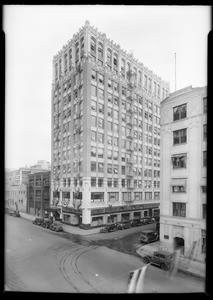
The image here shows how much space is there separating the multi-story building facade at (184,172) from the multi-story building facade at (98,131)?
409 inches

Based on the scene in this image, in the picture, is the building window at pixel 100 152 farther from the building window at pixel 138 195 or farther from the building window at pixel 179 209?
the building window at pixel 179 209

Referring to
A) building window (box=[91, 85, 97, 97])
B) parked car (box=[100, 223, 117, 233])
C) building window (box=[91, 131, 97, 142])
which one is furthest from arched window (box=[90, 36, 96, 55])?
parked car (box=[100, 223, 117, 233])

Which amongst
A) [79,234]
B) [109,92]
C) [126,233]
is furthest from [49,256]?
[109,92]

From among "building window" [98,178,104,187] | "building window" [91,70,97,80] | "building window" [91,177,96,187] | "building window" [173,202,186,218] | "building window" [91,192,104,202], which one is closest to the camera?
"building window" [173,202,186,218]

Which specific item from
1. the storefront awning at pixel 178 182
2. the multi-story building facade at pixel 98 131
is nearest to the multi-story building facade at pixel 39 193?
the multi-story building facade at pixel 98 131

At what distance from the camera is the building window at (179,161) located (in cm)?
1591

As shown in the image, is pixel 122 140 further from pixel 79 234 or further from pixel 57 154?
pixel 79 234

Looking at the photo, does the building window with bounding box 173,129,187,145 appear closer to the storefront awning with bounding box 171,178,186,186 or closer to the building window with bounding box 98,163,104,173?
the storefront awning with bounding box 171,178,186,186

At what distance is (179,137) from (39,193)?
87.9 feet

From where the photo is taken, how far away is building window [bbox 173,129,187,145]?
1617 cm

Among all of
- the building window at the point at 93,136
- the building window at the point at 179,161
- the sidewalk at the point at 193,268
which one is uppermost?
the building window at the point at 93,136

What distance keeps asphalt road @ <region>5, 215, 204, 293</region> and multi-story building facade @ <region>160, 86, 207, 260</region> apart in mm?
3960

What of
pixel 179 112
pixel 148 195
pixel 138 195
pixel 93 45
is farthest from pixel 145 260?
pixel 93 45
